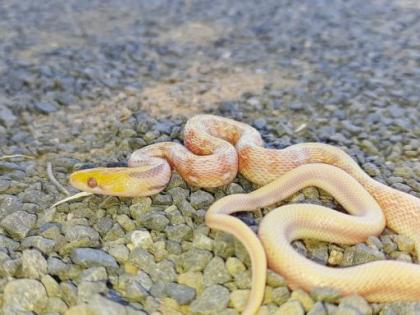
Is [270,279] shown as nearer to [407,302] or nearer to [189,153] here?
[407,302]

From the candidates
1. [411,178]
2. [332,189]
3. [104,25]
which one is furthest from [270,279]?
[104,25]

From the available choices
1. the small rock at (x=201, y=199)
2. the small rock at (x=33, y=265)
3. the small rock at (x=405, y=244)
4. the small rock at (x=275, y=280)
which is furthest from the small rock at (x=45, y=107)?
the small rock at (x=405, y=244)

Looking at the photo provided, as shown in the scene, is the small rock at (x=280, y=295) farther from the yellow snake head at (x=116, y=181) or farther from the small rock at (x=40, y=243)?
the small rock at (x=40, y=243)

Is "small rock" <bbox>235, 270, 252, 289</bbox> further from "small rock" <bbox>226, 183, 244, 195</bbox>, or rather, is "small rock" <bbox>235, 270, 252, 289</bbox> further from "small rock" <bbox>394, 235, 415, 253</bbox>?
"small rock" <bbox>394, 235, 415, 253</bbox>

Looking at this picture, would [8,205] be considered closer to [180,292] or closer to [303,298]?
[180,292]

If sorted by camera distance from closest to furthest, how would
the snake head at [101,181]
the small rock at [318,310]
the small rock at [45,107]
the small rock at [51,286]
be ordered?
1. the small rock at [318,310]
2. the small rock at [51,286]
3. the snake head at [101,181]
4. the small rock at [45,107]

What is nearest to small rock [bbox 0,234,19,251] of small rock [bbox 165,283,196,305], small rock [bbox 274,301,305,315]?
small rock [bbox 165,283,196,305]
